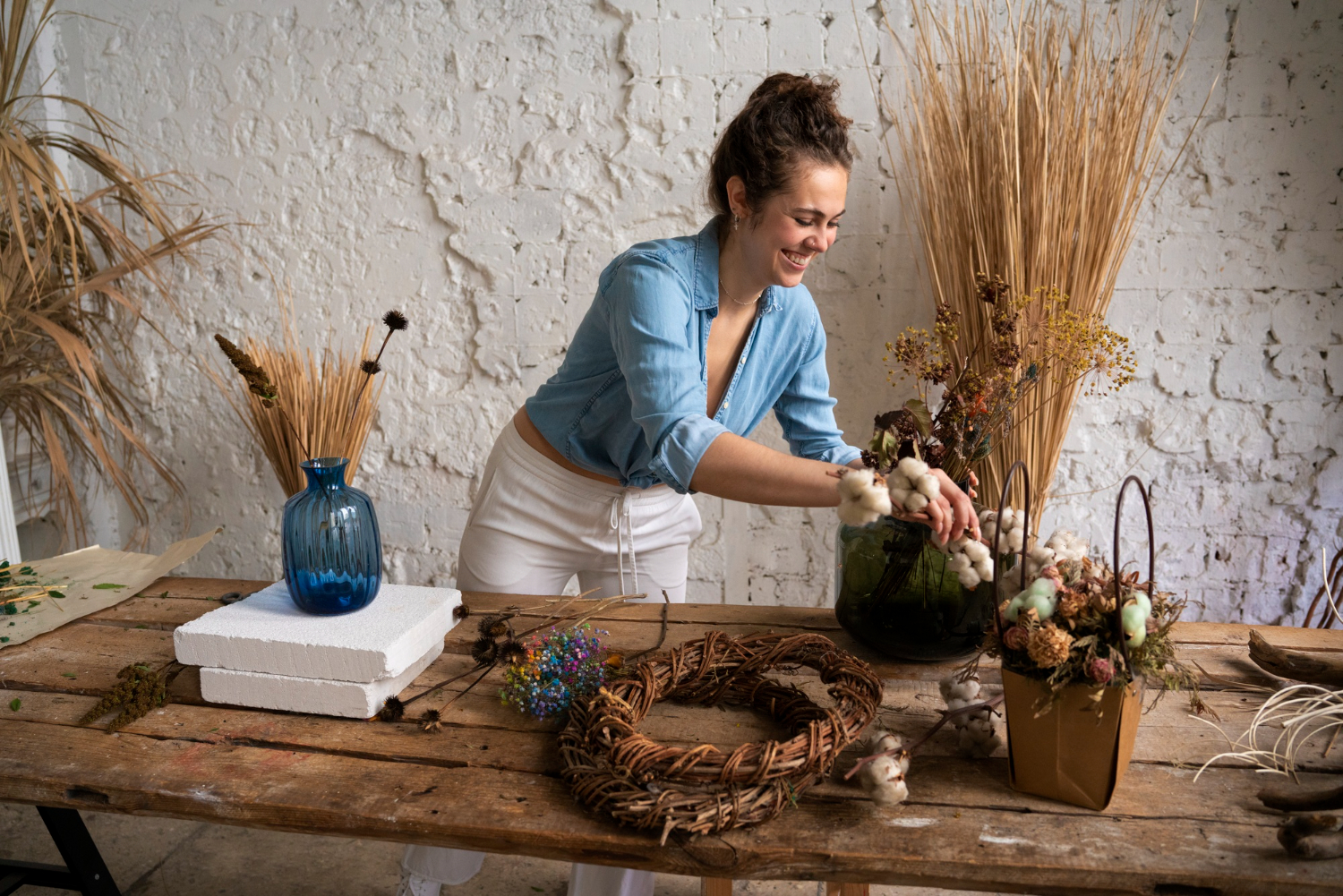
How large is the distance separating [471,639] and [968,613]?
0.84 metres

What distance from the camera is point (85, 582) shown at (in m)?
1.89

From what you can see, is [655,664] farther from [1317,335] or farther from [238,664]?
[1317,335]

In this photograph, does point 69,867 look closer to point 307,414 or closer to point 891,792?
point 307,414

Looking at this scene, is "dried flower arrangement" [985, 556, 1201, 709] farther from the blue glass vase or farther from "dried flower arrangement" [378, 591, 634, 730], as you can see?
the blue glass vase

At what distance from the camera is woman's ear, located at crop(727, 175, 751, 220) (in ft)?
5.57

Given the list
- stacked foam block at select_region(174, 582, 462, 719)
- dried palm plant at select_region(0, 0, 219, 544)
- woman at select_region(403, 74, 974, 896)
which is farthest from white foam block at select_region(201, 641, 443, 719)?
dried palm plant at select_region(0, 0, 219, 544)

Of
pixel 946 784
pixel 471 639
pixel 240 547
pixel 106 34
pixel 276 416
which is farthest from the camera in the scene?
pixel 240 547

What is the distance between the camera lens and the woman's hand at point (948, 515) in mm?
1194

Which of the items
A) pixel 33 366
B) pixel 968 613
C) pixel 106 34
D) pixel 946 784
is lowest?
pixel 946 784

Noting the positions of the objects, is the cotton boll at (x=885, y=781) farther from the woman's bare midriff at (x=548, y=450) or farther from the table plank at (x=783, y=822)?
the woman's bare midriff at (x=548, y=450)

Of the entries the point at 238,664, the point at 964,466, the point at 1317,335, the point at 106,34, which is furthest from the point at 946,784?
the point at 106,34

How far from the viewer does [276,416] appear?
2.71 m

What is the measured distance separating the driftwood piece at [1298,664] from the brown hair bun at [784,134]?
107 centimetres

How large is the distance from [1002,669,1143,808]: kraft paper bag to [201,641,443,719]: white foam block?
2.91 ft
